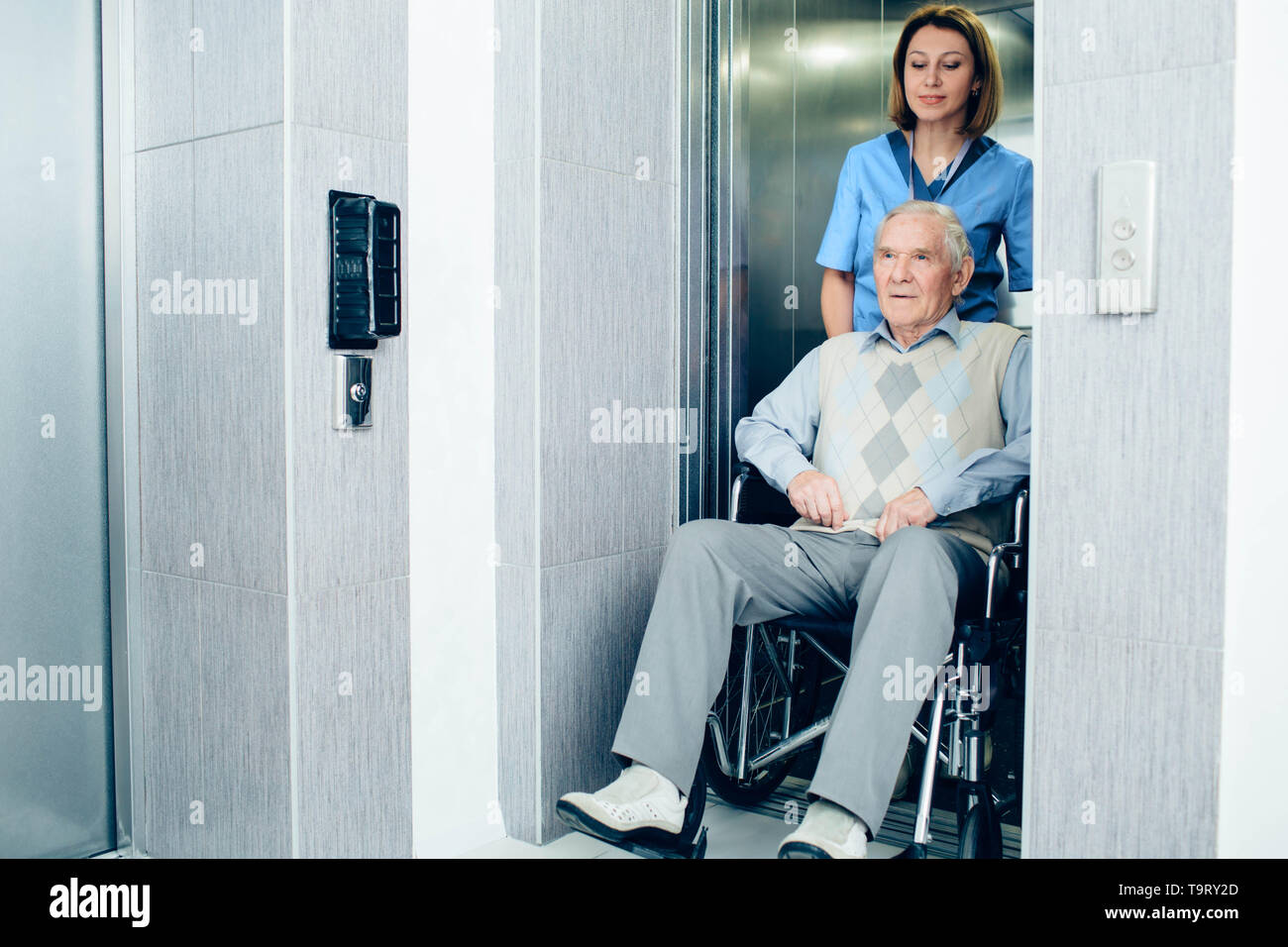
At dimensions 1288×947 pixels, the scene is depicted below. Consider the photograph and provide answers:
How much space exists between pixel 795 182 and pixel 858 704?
1.51m

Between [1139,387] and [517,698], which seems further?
[517,698]

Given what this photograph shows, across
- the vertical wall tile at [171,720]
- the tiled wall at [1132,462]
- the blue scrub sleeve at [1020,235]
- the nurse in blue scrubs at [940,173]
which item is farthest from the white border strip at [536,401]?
the blue scrub sleeve at [1020,235]

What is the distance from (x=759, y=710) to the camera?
263cm

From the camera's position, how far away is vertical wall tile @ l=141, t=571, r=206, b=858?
2096 millimetres

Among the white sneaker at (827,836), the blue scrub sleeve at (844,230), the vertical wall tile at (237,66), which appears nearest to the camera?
the white sneaker at (827,836)

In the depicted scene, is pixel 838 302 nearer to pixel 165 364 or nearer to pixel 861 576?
pixel 861 576

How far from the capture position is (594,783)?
2451 mm

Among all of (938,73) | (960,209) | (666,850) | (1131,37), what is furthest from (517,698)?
(938,73)

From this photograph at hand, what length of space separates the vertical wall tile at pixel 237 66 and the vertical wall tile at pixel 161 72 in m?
0.03

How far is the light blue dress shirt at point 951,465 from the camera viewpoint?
214 cm

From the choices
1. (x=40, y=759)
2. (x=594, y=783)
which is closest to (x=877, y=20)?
(x=594, y=783)

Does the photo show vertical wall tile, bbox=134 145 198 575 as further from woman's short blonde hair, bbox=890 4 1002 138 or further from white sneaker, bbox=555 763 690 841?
woman's short blonde hair, bbox=890 4 1002 138

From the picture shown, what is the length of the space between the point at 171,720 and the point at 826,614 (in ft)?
4.30

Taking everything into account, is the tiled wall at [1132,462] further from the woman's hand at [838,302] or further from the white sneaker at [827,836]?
the woman's hand at [838,302]
